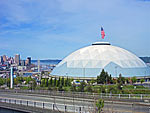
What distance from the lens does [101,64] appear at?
65125 mm

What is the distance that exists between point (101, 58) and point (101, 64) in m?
3.11

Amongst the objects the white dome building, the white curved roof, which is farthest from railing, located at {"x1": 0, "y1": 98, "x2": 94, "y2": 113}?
the white curved roof

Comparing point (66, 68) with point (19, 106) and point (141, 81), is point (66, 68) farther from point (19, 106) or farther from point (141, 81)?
point (19, 106)

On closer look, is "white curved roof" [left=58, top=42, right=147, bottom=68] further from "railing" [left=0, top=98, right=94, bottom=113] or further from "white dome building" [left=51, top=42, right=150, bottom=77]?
"railing" [left=0, top=98, right=94, bottom=113]

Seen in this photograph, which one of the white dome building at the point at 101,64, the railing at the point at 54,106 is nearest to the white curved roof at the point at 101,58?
the white dome building at the point at 101,64

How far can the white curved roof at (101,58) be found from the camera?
65.8 m

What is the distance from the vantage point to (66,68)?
68062 millimetres

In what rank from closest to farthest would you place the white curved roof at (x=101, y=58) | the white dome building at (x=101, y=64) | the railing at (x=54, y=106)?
1. the railing at (x=54, y=106)
2. the white dome building at (x=101, y=64)
3. the white curved roof at (x=101, y=58)

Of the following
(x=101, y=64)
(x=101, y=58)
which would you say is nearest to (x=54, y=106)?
(x=101, y=64)

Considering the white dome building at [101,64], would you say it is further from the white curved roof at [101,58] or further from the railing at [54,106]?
the railing at [54,106]

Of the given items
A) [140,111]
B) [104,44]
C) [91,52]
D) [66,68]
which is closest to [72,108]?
[140,111]

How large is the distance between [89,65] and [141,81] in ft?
53.3

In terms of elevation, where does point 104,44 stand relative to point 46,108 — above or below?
above

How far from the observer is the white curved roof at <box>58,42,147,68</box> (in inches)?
2589
